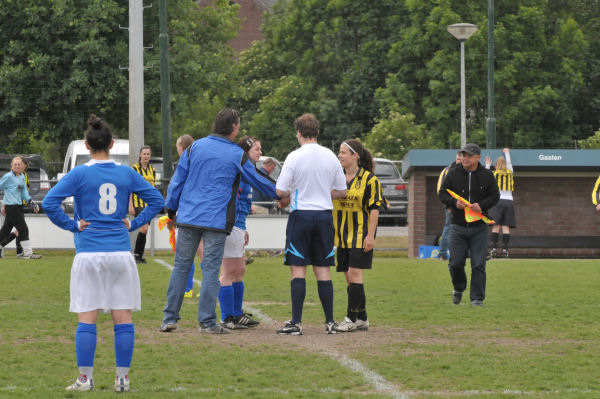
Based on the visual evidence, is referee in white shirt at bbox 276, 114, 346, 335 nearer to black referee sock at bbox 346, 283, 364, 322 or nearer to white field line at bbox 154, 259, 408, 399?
black referee sock at bbox 346, 283, 364, 322

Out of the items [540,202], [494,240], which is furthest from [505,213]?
[540,202]

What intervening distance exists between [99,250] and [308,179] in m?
2.90

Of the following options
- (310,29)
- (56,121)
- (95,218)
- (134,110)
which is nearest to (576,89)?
(310,29)

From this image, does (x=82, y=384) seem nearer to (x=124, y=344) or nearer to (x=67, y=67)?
(x=124, y=344)

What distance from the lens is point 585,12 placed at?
50.2 meters

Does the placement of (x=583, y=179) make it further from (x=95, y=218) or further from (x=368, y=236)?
(x=95, y=218)

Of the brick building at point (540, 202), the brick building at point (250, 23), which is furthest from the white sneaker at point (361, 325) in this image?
the brick building at point (250, 23)

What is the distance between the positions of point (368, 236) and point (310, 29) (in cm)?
4498

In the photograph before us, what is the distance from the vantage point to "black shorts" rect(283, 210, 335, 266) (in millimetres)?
9156

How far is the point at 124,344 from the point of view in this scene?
259 inches

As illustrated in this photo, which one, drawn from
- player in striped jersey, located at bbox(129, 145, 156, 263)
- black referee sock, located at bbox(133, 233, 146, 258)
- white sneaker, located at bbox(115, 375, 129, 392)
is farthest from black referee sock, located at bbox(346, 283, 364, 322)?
black referee sock, located at bbox(133, 233, 146, 258)

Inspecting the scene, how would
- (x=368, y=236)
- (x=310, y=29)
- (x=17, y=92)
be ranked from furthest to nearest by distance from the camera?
(x=310, y=29)
(x=17, y=92)
(x=368, y=236)

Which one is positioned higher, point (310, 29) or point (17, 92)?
point (310, 29)

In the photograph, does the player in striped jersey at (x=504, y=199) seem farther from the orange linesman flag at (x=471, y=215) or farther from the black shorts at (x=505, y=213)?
the orange linesman flag at (x=471, y=215)
